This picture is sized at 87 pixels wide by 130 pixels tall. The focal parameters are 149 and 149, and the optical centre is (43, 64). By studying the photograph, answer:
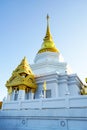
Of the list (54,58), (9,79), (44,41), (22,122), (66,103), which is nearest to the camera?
(66,103)

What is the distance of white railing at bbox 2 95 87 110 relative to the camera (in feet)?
31.7

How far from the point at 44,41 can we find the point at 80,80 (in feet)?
34.8

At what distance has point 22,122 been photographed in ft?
37.8

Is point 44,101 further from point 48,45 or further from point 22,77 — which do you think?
point 48,45

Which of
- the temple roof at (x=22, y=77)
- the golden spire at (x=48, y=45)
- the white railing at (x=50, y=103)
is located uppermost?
the golden spire at (x=48, y=45)

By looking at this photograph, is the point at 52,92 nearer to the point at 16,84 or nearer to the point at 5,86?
the point at 16,84

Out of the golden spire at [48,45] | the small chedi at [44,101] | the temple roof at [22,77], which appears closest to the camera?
the small chedi at [44,101]

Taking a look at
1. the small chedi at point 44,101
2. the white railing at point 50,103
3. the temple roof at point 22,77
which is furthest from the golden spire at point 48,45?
the white railing at point 50,103

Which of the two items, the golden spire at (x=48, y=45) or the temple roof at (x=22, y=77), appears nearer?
the temple roof at (x=22, y=77)

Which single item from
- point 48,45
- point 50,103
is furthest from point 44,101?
point 48,45

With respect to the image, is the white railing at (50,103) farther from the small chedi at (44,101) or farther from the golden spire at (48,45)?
the golden spire at (48,45)

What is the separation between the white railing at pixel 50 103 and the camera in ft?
31.7

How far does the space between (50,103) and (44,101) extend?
556 mm

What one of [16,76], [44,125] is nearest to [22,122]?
[44,125]
